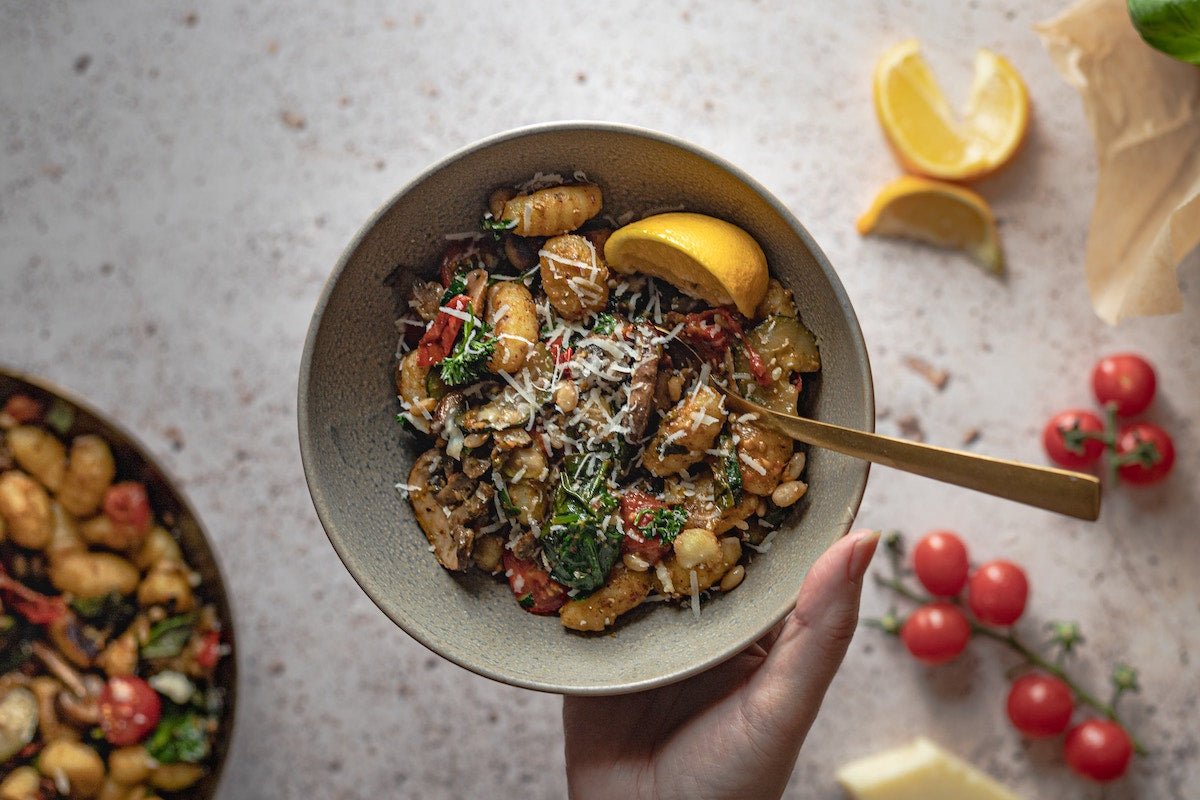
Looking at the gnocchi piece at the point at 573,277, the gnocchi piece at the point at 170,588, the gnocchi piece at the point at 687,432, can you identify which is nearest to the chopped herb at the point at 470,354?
the gnocchi piece at the point at 573,277

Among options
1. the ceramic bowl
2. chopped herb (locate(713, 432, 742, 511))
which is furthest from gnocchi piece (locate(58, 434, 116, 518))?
chopped herb (locate(713, 432, 742, 511))

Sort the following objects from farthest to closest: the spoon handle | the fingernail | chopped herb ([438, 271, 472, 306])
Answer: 1. chopped herb ([438, 271, 472, 306])
2. the fingernail
3. the spoon handle

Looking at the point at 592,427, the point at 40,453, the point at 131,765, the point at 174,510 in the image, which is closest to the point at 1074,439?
the point at 592,427

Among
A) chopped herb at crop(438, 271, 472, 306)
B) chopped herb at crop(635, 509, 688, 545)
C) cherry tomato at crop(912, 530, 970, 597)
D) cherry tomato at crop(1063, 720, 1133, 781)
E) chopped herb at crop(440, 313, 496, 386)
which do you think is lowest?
cherry tomato at crop(1063, 720, 1133, 781)

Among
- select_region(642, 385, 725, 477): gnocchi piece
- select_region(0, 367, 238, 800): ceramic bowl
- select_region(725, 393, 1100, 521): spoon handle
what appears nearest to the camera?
select_region(725, 393, 1100, 521): spoon handle

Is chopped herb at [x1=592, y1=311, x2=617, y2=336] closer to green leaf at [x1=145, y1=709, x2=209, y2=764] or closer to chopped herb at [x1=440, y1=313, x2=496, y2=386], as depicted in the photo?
chopped herb at [x1=440, y1=313, x2=496, y2=386]

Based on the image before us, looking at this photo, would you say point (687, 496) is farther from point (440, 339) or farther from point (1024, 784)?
point (1024, 784)

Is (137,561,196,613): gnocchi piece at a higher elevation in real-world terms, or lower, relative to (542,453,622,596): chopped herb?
lower
